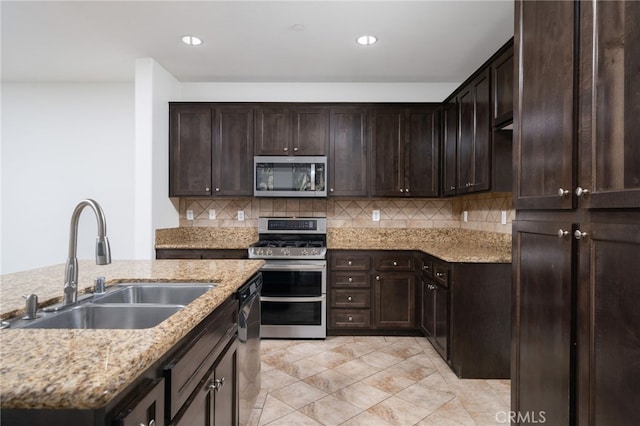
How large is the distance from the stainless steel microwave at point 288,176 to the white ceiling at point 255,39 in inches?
36.2

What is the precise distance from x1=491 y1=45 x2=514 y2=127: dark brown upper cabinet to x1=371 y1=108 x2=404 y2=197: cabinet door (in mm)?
1194

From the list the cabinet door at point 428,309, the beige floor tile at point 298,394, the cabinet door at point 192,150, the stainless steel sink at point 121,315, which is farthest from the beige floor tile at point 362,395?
the cabinet door at point 192,150

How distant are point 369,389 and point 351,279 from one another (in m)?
1.19

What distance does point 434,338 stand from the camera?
9.84 feet

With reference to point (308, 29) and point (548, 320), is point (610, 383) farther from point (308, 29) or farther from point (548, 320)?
point (308, 29)

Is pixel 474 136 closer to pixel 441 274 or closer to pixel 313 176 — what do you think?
pixel 441 274

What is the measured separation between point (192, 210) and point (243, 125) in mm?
1152

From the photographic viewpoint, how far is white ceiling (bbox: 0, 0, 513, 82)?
246 centimetres

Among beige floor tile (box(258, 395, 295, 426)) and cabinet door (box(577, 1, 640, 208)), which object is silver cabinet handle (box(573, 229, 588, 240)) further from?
beige floor tile (box(258, 395, 295, 426))

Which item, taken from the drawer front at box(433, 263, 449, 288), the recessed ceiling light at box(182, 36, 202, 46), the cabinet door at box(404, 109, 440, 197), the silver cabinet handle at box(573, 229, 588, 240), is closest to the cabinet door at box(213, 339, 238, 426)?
the silver cabinet handle at box(573, 229, 588, 240)

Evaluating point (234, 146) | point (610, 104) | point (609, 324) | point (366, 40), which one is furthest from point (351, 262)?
point (610, 104)

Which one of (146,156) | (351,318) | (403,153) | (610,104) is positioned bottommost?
(351,318)

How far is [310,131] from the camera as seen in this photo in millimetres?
3670

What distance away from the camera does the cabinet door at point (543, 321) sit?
3.91 feet
